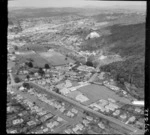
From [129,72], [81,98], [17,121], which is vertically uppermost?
[129,72]

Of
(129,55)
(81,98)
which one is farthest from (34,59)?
(129,55)

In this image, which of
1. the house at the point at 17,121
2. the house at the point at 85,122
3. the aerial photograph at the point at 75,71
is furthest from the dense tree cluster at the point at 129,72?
the house at the point at 17,121

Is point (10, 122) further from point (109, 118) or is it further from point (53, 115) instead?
point (109, 118)

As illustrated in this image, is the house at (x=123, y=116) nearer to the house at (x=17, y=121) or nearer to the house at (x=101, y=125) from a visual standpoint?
the house at (x=101, y=125)

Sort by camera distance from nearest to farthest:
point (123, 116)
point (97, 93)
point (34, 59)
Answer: point (123, 116) < point (97, 93) < point (34, 59)

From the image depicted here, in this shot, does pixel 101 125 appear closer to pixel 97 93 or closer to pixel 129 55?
pixel 97 93

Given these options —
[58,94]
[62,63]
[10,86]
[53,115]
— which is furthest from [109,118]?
[62,63]
